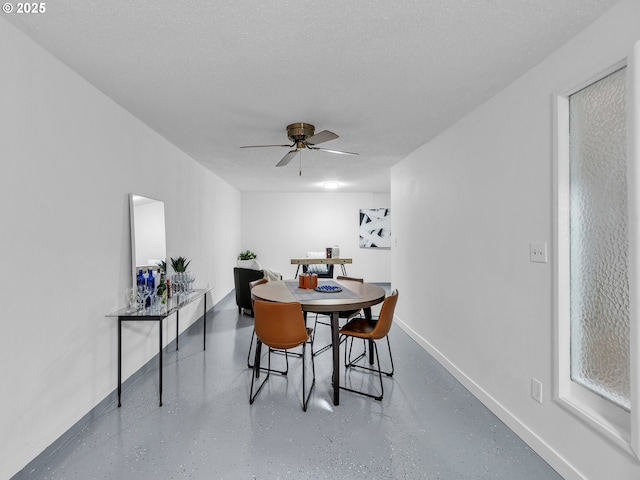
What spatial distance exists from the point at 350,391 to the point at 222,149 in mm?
2921

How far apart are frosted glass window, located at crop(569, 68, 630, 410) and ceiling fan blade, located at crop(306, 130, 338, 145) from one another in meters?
1.47

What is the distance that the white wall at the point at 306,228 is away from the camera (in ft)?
25.4

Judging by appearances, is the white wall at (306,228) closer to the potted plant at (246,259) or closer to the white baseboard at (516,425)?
the potted plant at (246,259)

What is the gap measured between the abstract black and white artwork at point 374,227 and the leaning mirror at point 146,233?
5220 mm

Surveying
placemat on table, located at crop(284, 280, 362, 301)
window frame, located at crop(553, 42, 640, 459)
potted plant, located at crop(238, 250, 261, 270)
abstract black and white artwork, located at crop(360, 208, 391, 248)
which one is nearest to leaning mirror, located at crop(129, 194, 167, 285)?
placemat on table, located at crop(284, 280, 362, 301)

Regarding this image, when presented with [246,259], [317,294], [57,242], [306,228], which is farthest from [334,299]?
[306,228]

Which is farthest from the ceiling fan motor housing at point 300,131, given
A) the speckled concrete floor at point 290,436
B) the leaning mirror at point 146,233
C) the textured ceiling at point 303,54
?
the speckled concrete floor at point 290,436

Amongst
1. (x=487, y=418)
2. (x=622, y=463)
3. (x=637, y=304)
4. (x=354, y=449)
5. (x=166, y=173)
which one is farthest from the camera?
(x=166, y=173)

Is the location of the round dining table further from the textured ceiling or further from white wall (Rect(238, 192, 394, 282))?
white wall (Rect(238, 192, 394, 282))

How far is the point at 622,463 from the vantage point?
1.45m

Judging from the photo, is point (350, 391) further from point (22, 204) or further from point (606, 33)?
point (606, 33)

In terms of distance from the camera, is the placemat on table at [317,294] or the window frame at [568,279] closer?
the window frame at [568,279]

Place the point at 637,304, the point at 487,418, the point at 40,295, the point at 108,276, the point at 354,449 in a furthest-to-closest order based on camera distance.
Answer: the point at 108,276, the point at 487,418, the point at 354,449, the point at 40,295, the point at 637,304

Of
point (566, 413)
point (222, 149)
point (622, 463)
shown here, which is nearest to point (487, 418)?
point (566, 413)
